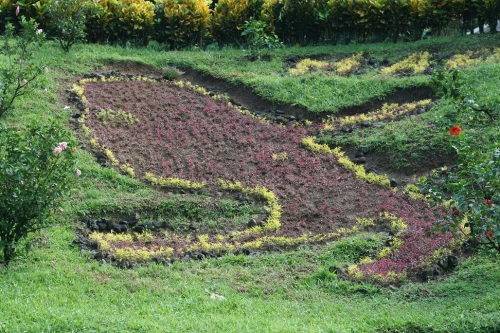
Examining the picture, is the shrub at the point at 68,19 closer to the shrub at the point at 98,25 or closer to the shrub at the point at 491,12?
the shrub at the point at 98,25

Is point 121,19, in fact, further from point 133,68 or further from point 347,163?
point 347,163

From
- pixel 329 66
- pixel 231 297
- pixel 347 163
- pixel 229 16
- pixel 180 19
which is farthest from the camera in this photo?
pixel 229 16

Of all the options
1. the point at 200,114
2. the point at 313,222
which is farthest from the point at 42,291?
the point at 200,114

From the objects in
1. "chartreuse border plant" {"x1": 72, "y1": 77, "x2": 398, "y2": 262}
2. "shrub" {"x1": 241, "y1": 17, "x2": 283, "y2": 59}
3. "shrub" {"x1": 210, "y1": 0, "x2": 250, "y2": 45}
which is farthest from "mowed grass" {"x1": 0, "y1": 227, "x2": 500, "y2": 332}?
"shrub" {"x1": 210, "y1": 0, "x2": 250, "y2": 45}

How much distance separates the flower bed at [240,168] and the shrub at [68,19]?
151 cm

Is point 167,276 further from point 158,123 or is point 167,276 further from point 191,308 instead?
point 158,123

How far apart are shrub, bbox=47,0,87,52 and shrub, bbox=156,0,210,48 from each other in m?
2.24

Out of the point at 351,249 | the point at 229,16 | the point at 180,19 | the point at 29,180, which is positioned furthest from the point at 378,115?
the point at 29,180

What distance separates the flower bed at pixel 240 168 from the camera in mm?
10125

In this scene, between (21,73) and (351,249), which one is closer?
(351,249)

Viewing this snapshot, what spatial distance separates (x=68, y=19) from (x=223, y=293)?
30.1 ft

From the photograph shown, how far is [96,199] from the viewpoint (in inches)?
428

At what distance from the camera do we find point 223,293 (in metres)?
8.45

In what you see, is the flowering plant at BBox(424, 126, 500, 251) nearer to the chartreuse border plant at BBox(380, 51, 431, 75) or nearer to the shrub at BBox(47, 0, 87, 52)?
the chartreuse border plant at BBox(380, 51, 431, 75)
